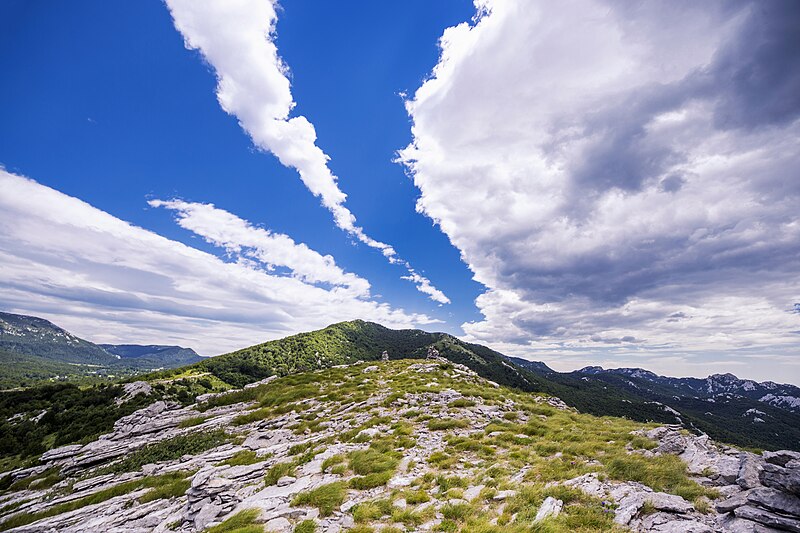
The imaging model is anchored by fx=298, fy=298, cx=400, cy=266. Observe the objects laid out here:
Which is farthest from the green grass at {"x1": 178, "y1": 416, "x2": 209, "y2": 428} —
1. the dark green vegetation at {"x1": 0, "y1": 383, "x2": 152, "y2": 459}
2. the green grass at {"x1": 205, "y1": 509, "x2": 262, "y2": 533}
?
the green grass at {"x1": 205, "y1": 509, "x2": 262, "y2": 533}

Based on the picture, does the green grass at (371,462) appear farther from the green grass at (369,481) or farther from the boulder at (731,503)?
the boulder at (731,503)

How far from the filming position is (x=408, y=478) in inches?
540

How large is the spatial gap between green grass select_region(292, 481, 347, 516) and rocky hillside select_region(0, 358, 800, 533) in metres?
0.06

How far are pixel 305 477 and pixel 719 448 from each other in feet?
68.0

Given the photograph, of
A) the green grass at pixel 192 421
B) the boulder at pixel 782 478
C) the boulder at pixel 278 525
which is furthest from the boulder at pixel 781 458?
the green grass at pixel 192 421

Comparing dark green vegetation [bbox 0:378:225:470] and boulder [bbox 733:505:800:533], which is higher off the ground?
boulder [bbox 733:505:800:533]

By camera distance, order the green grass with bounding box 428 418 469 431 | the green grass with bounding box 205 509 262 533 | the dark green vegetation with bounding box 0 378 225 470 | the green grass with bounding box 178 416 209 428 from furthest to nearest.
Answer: the dark green vegetation with bounding box 0 378 225 470 → the green grass with bounding box 178 416 209 428 → the green grass with bounding box 428 418 469 431 → the green grass with bounding box 205 509 262 533

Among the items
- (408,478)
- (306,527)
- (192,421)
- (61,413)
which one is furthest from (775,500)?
(61,413)

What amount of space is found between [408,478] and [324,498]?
4012 mm

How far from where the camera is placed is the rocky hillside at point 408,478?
966cm

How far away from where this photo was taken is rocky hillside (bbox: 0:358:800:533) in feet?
31.7

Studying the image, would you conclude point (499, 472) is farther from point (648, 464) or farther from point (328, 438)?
point (328, 438)

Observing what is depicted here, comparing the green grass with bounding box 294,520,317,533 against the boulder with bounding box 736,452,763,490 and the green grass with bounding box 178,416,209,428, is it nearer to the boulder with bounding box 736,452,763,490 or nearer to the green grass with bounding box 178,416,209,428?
the boulder with bounding box 736,452,763,490

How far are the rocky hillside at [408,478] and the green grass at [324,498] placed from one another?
55mm
